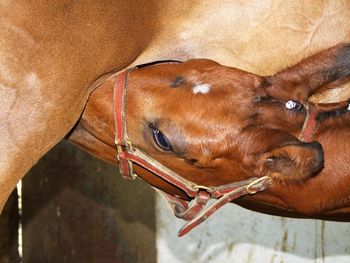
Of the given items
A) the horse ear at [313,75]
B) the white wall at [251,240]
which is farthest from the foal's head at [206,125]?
the white wall at [251,240]

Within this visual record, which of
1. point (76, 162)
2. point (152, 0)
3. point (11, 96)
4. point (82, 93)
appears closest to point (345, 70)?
point (152, 0)

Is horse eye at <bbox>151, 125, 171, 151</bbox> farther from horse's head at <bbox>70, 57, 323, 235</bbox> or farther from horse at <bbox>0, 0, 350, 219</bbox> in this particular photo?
horse at <bbox>0, 0, 350, 219</bbox>

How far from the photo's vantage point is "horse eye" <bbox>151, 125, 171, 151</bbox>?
12.4 feet

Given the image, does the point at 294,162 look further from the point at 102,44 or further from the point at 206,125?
the point at 102,44

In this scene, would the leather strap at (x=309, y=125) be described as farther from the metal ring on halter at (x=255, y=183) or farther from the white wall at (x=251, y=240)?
the white wall at (x=251, y=240)

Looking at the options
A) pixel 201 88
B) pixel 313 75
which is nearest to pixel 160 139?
pixel 201 88

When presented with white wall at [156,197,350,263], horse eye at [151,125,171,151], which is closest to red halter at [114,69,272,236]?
horse eye at [151,125,171,151]

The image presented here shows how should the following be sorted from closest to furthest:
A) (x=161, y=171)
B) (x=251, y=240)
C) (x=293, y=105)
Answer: (x=293, y=105) → (x=161, y=171) → (x=251, y=240)

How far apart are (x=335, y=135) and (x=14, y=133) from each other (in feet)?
5.07

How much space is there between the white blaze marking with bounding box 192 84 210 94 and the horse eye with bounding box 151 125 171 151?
0.26 metres

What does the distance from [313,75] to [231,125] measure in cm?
52

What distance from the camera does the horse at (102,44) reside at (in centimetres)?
347

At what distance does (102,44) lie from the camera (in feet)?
12.0

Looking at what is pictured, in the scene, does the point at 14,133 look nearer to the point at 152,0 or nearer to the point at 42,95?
the point at 42,95
